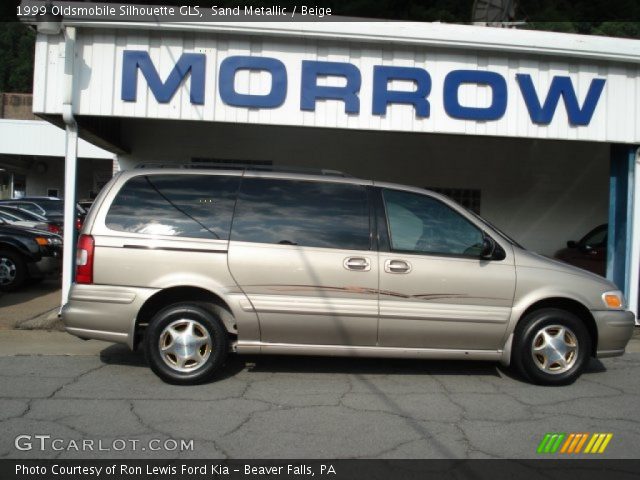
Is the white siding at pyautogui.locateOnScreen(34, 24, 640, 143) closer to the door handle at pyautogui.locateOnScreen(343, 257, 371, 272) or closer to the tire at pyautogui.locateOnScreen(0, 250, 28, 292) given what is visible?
the door handle at pyautogui.locateOnScreen(343, 257, 371, 272)

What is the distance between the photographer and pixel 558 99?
8234 millimetres

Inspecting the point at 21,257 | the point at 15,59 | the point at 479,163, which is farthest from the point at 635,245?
the point at 15,59

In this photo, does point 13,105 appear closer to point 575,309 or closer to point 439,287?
point 439,287

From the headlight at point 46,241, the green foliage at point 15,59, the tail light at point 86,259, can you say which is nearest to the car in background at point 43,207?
the headlight at point 46,241

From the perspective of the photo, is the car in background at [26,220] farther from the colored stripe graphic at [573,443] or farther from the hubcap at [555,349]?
the colored stripe graphic at [573,443]

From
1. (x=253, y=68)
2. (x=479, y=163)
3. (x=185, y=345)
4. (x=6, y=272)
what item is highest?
(x=253, y=68)

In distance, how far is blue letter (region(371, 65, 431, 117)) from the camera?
798 centimetres

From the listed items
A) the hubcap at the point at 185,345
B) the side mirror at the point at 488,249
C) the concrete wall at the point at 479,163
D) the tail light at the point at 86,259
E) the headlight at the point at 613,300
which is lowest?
the hubcap at the point at 185,345

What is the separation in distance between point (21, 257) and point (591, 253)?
32.9 ft

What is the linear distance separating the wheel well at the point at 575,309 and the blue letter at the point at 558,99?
353 centimetres

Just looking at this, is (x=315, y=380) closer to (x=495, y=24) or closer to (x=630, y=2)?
(x=495, y=24)

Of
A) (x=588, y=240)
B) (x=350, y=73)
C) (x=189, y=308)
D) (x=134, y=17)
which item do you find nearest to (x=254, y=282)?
(x=189, y=308)

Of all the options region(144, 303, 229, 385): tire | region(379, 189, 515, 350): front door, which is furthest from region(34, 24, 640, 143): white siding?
region(144, 303, 229, 385): tire

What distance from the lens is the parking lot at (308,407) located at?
4082 mm
